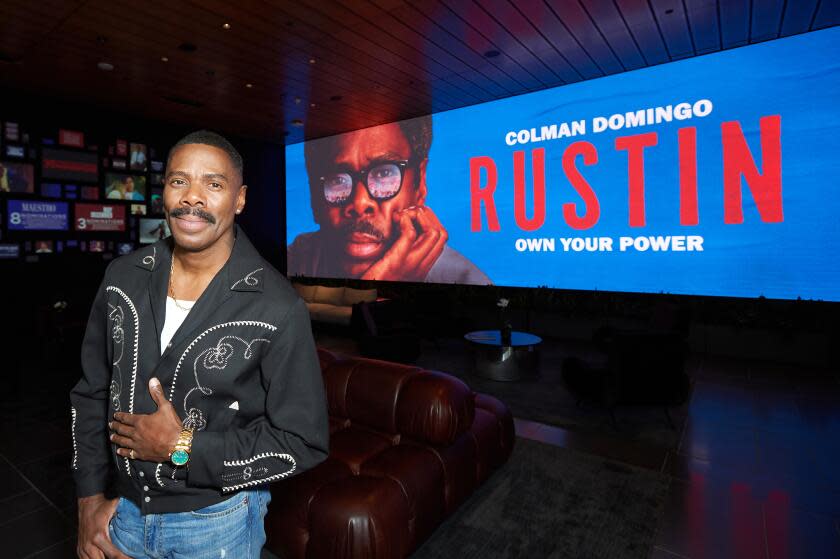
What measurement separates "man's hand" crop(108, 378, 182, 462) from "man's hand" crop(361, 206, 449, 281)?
7443mm

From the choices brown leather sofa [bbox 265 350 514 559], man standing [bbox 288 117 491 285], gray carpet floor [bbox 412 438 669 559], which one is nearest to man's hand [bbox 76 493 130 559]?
brown leather sofa [bbox 265 350 514 559]

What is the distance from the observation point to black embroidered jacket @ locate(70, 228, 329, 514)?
0.98 metres

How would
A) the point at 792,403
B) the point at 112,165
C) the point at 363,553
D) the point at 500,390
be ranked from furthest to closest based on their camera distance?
the point at 112,165 < the point at 500,390 < the point at 792,403 < the point at 363,553

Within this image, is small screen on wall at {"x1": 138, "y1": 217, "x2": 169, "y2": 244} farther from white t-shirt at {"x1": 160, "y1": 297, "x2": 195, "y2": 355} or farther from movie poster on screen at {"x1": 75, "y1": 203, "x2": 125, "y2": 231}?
white t-shirt at {"x1": 160, "y1": 297, "x2": 195, "y2": 355}

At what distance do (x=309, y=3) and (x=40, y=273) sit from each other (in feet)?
20.2

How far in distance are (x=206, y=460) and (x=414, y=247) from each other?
776cm

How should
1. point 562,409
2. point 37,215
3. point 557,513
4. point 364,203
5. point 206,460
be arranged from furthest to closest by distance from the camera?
1. point 364,203
2. point 37,215
3. point 562,409
4. point 557,513
5. point 206,460

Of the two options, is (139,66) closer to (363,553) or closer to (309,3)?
(309,3)

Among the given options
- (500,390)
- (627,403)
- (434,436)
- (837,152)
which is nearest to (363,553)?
(434,436)

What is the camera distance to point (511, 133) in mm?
7410

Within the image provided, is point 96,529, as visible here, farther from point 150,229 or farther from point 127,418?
point 150,229

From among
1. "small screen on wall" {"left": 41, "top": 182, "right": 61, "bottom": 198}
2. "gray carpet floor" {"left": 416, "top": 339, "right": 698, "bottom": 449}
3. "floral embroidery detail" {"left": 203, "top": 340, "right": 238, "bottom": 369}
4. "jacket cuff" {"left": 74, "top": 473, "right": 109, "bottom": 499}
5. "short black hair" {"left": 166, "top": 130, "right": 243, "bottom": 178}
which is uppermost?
"small screen on wall" {"left": 41, "top": 182, "right": 61, "bottom": 198}

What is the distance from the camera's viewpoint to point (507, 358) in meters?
5.16

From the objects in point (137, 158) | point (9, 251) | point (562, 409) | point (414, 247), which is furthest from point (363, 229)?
point (562, 409)
